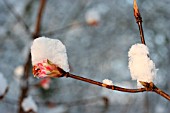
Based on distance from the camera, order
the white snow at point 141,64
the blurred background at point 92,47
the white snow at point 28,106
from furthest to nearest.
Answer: the blurred background at point 92,47 < the white snow at point 28,106 < the white snow at point 141,64

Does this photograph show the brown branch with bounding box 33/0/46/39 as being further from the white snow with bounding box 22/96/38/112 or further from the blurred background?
the blurred background

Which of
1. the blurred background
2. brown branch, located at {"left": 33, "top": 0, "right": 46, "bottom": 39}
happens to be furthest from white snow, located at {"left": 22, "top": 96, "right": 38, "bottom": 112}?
the blurred background

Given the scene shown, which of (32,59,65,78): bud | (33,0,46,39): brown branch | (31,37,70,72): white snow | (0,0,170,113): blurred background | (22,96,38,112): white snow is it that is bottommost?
(32,59,65,78): bud

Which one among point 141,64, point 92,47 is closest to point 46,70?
point 141,64

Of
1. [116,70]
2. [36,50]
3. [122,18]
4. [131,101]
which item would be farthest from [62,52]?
[116,70]

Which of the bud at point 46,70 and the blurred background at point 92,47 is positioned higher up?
the blurred background at point 92,47

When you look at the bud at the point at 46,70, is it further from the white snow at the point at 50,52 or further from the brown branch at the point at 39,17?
the brown branch at the point at 39,17

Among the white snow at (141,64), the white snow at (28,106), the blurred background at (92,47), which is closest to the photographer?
the white snow at (141,64)

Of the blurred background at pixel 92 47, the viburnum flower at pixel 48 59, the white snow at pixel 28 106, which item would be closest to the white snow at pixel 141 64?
the viburnum flower at pixel 48 59
